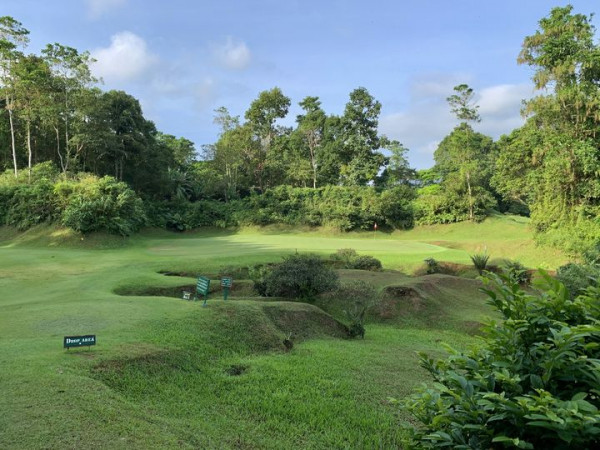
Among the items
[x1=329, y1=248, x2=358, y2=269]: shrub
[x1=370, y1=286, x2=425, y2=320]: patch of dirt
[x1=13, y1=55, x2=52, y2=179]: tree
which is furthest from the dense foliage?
[x1=370, y1=286, x2=425, y2=320]: patch of dirt

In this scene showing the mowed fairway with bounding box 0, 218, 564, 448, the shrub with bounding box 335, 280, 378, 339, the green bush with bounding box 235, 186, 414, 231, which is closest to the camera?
the mowed fairway with bounding box 0, 218, 564, 448

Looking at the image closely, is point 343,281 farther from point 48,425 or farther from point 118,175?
point 118,175

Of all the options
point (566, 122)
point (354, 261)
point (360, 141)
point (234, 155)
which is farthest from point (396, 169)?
point (354, 261)

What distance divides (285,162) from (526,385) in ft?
174

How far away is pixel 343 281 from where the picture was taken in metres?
13.3

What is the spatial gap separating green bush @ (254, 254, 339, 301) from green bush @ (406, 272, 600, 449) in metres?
9.33

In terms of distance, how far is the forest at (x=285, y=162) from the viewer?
85.3ft

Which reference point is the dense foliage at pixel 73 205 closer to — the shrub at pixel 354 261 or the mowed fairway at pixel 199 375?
the shrub at pixel 354 261

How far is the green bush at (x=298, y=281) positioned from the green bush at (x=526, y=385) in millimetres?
9333

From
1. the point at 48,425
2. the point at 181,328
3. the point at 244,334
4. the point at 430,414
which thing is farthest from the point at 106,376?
the point at 430,414

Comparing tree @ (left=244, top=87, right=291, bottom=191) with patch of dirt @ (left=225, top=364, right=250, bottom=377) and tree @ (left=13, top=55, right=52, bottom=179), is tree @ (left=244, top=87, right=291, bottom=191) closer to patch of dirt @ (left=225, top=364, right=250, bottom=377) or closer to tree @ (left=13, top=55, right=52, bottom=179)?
tree @ (left=13, top=55, right=52, bottom=179)

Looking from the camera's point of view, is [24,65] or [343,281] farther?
[24,65]

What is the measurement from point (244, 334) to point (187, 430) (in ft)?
10.8

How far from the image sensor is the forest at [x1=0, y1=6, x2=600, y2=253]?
85.3 ft
